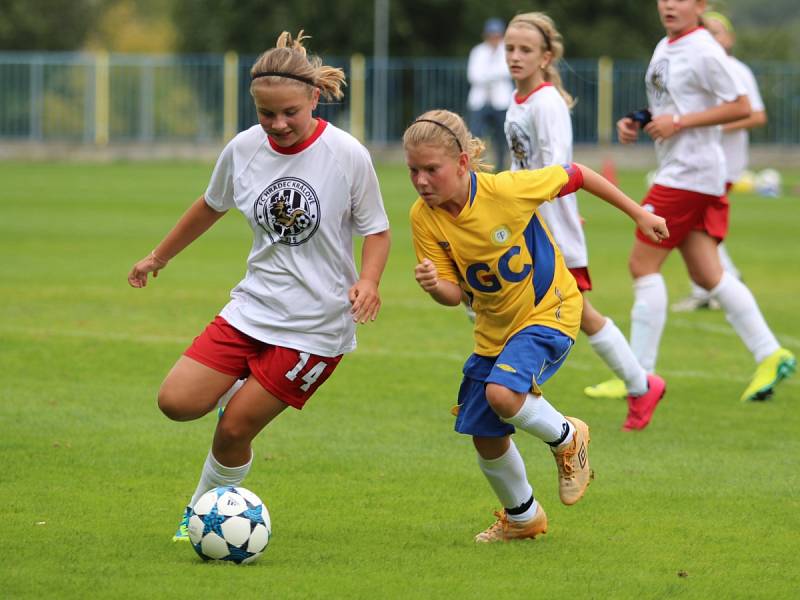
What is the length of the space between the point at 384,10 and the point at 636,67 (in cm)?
764

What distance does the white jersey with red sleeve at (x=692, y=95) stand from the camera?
8039 mm

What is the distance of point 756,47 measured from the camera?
49.3m

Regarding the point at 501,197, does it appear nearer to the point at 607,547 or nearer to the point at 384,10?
the point at 607,547

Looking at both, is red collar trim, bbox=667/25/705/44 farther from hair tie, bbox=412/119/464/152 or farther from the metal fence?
the metal fence

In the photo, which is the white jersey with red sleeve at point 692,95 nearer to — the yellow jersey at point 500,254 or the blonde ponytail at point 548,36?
the blonde ponytail at point 548,36

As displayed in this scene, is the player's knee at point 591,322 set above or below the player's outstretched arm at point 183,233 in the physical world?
below

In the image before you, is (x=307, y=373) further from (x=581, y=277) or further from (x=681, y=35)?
(x=681, y=35)

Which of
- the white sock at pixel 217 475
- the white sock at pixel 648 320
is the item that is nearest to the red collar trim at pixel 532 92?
the white sock at pixel 648 320

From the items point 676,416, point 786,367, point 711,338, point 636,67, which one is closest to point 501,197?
point 676,416

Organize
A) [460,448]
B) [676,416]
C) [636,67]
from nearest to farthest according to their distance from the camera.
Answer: [460,448] < [676,416] < [636,67]

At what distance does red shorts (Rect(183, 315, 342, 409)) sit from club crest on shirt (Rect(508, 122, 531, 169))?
2.55 metres

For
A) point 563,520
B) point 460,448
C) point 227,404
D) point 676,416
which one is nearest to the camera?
point 227,404

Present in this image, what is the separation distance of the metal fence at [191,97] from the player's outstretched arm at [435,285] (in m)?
28.7

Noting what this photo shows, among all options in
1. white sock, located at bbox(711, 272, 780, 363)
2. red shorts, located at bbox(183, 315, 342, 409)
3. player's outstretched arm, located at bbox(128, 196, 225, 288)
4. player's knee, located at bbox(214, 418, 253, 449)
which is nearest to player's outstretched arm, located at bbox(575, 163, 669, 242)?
red shorts, located at bbox(183, 315, 342, 409)
